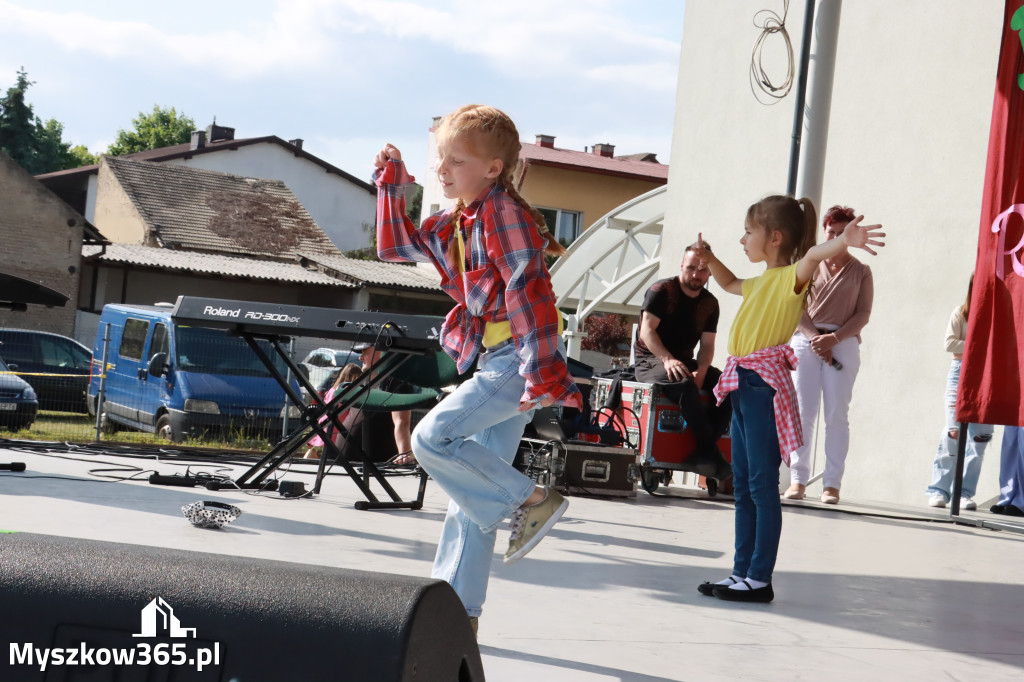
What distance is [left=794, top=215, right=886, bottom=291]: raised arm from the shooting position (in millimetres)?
4207

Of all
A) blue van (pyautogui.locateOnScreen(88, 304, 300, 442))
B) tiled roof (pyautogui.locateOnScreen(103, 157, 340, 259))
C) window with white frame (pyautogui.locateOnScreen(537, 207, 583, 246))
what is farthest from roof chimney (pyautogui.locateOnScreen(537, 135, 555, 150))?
blue van (pyautogui.locateOnScreen(88, 304, 300, 442))

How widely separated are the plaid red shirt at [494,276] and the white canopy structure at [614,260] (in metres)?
15.0

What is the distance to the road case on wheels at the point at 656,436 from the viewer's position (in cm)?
868

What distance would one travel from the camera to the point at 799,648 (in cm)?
382

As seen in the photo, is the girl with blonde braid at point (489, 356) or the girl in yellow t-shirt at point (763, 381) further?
the girl in yellow t-shirt at point (763, 381)

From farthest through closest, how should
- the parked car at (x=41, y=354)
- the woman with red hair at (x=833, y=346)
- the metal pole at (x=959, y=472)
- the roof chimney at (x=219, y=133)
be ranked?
the roof chimney at (x=219, y=133)
the parked car at (x=41, y=354)
the woman with red hair at (x=833, y=346)
the metal pole at (x=959, y=472)

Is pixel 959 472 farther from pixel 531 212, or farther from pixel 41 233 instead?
pixel 41 233

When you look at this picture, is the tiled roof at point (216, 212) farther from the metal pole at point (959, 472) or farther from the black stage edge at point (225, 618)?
the black stage edge at point (225, 618)

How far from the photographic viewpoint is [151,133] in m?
91.4

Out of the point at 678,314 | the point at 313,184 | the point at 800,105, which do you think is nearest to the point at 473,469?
the point at 678,314

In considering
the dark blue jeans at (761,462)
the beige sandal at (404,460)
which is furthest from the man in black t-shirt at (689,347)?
the dark blue jeans at (761,462)

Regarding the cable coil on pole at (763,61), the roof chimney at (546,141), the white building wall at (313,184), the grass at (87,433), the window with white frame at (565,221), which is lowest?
the grass at (87,433)

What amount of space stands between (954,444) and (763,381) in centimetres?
537

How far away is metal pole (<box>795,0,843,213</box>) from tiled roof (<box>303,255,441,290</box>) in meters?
28.4
